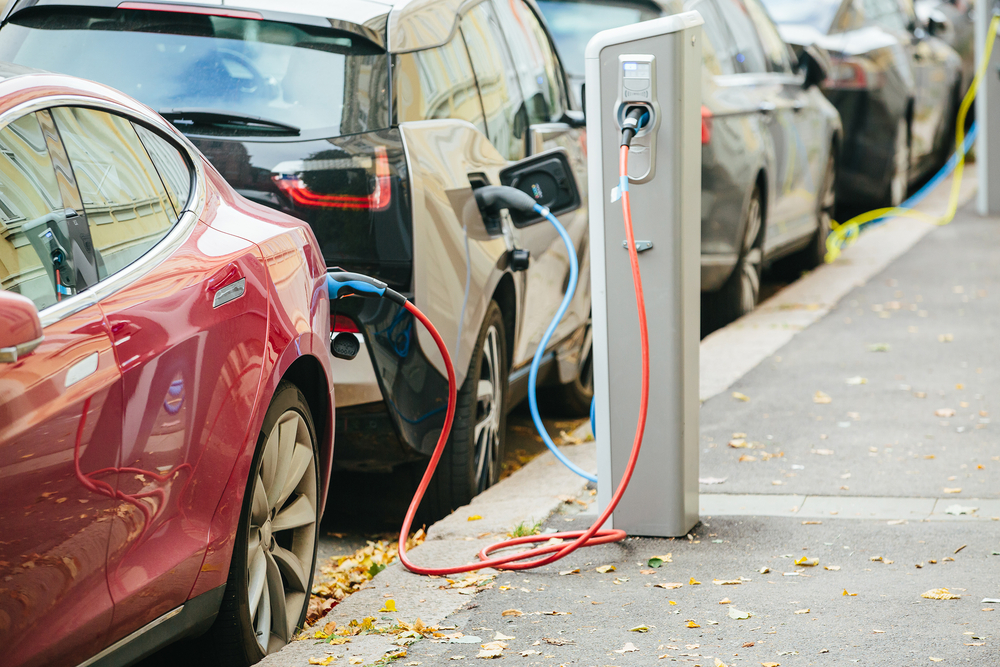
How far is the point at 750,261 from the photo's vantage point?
8.59 meters

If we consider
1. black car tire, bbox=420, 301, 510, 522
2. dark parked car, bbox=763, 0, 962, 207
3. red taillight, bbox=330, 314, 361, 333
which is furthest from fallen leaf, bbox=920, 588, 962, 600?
dark parked car, bbox=763, 0, 962, 207

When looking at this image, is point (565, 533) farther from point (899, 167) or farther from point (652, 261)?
point (899, 167)

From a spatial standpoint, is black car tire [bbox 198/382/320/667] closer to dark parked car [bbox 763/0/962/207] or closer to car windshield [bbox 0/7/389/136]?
car windshield [bbox 0/7/389/136]

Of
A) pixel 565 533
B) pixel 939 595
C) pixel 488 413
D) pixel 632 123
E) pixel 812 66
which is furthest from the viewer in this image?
pixel 812 66

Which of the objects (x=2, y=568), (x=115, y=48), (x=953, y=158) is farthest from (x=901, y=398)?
(x=953, y=158)

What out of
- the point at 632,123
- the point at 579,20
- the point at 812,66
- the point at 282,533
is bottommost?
the point at 282,533

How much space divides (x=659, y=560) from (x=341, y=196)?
1.55 meters

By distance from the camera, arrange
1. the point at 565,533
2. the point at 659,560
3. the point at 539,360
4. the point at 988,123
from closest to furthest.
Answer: the point at 659,560
the point at 565,533
the point at 539,360
the point at 988,123

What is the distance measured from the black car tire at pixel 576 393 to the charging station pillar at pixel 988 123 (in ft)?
23.9

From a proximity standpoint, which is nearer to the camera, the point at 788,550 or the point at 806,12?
the point at 788,550

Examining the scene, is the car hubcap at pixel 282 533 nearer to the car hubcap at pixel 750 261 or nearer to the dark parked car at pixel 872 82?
the car hubcap at pixel 750 261

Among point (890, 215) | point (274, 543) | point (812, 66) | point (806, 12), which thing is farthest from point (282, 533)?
point (890, 215)

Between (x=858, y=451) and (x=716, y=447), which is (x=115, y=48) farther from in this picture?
(x=858, y=451)

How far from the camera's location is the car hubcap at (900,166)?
1266 centimetres
